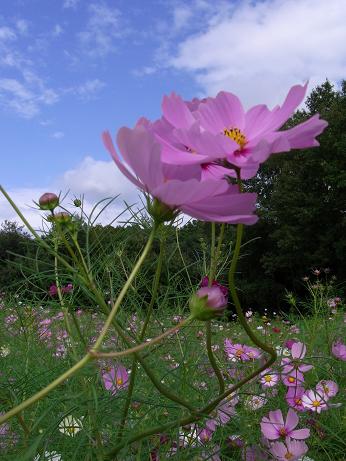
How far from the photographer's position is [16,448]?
0.91 m

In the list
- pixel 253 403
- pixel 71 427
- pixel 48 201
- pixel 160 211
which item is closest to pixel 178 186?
pixel 160 211

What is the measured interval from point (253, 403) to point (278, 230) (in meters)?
13.6

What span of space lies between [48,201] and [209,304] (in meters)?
0.35

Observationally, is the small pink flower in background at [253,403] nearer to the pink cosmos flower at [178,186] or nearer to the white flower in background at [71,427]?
the white flower in background at [71,427]

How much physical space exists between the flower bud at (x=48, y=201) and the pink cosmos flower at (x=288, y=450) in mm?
684

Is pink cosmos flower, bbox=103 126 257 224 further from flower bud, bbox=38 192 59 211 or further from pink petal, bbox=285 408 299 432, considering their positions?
pink petal, bbox=285 408 299 432

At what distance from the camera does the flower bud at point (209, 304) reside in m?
0.43

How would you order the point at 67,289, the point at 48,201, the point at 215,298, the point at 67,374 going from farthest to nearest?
the point at 67,289 < the point at 48,201 < the point at 215,298 < the point at 67,374

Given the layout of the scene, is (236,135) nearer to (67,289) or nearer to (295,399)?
(67,289)

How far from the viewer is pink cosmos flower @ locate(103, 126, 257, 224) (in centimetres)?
41

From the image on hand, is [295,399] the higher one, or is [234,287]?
[295,399]

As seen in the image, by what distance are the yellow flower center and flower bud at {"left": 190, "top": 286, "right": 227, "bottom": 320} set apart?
0.14m

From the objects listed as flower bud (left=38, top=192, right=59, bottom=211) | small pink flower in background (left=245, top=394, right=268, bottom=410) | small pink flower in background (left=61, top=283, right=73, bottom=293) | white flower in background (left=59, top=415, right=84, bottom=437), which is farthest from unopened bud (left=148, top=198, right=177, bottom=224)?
small pink flower in background (left=245, top=394, right=268, bottom=410)

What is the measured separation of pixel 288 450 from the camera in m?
1.07
